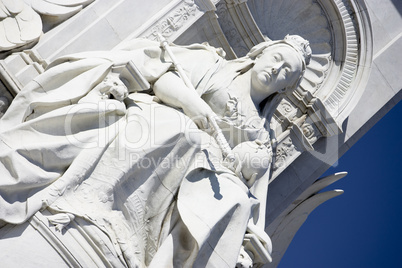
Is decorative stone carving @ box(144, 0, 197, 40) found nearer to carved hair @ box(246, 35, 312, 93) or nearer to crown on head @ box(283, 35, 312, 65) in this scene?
carved hair @ box(246, 35, 312, 93)

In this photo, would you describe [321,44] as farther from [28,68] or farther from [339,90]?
[28,68]

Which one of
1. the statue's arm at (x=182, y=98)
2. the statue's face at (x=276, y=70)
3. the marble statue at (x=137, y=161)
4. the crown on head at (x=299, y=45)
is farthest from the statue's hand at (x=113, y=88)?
the crown on head at (x=299, y=45)

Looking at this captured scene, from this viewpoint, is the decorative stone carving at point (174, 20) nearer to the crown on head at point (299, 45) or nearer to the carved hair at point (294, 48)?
the carved hair at point (294, 48)

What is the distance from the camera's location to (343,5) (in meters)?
9.05

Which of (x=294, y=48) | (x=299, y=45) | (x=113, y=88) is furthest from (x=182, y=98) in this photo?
(x=299, y=45)

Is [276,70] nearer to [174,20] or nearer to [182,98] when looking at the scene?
[182,98]

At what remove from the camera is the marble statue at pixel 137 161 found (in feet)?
17.6

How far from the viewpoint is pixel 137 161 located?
5.67 m

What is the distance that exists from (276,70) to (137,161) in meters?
1.82

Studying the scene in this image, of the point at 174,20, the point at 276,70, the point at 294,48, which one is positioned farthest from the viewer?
the point at 174,20

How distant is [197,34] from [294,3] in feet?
5.53

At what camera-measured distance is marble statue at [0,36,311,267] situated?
211 inches

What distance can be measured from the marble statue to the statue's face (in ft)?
→ 1.16

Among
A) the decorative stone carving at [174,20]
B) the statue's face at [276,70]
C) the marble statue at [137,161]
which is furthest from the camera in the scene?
the decorative stone carving at [174,20]
